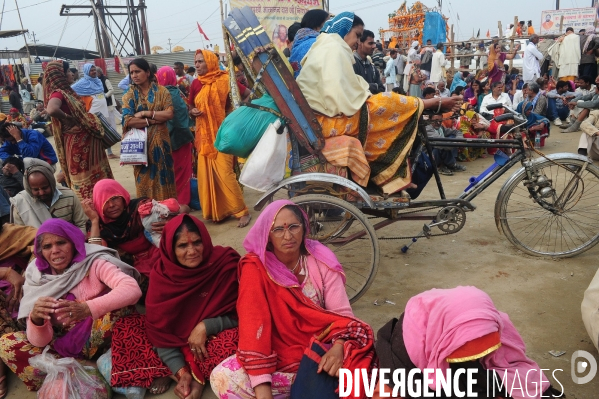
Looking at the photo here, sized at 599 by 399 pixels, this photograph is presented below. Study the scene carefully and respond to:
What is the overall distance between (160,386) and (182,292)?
0.61 meters

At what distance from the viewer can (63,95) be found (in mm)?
4660

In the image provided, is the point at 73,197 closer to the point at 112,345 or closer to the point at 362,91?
the point at 112,345

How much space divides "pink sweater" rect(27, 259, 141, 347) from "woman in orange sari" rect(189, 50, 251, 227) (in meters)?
2.58

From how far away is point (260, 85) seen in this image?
10.2 feet

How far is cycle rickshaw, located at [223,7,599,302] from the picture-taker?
3.07 m

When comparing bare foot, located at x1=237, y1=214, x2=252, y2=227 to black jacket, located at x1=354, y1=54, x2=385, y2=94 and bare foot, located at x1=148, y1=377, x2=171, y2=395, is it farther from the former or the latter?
bare foot, located at x1=148, y1=377, x2=171, y2=395

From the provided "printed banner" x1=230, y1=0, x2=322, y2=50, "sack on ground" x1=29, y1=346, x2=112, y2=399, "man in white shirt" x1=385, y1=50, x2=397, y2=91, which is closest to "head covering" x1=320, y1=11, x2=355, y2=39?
"sack on ground" x1=29, y1=346, x2=112, y2=399

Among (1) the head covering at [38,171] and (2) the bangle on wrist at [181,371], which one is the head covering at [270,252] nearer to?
(2) the bangle on wrist at [181,371]

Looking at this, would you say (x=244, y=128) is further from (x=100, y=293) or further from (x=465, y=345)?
(x=465, y=345)

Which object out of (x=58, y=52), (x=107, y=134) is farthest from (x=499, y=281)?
(x=58, y=52)

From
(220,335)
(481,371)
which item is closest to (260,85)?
(220,335)

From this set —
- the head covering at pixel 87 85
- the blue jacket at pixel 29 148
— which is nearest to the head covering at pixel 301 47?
the blue jacket at pixel 29 148

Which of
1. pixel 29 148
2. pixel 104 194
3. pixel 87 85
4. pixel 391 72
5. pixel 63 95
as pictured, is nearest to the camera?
pixel 104 194

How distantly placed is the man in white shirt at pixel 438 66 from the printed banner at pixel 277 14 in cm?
587
